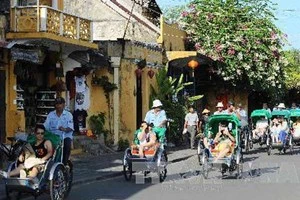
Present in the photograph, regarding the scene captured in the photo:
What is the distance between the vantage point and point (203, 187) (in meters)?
13.8

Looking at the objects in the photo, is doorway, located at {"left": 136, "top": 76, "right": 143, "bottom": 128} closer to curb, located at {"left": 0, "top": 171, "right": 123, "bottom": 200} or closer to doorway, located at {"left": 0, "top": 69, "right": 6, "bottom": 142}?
doorway, located at {"left": 0, "top": 69, "right": 6, "bottom": 142}

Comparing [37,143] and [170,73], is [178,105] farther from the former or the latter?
[37,143]

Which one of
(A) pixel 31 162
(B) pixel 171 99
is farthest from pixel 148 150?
(B) pixel 171 99

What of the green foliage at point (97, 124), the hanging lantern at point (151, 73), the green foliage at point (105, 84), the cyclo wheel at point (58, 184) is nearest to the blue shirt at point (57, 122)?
the cyclo wheel at point (58, 184)

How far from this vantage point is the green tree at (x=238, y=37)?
3212 cm

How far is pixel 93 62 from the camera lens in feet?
73.4

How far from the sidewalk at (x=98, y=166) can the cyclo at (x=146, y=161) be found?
878 millimetres

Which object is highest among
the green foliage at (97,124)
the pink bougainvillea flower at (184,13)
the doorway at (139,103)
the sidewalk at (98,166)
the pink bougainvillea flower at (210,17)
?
the pink bougainvillea flower at (184,13)

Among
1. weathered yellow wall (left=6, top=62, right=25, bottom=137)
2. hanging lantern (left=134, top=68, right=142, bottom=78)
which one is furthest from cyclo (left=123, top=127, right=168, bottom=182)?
hanging lantern (left=134, top=68, right=142, bottom=78)

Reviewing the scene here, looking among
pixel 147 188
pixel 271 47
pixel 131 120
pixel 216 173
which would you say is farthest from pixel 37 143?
pixel 271 47

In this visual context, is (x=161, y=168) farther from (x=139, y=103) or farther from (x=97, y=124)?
(x=139, y=103)

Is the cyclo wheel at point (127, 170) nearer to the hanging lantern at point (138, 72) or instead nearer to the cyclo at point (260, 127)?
the cyclo at point (260, 127)

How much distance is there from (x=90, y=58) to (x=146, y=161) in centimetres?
821

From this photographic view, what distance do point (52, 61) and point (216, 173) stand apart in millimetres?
7667
